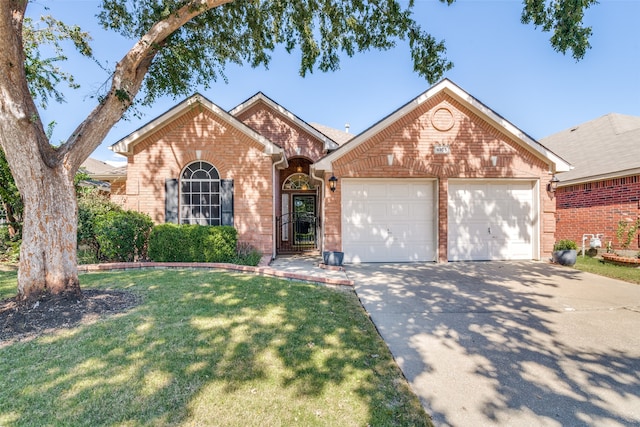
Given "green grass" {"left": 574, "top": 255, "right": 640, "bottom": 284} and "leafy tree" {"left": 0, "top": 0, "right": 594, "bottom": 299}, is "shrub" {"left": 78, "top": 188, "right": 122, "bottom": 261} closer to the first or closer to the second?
"leafy tree" {"left": 0, "top": 0, "right": 594, "bottom": 299}

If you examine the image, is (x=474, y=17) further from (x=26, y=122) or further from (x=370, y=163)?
(x=26, y=122)

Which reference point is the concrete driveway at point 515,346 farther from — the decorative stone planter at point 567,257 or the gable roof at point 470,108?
the gable roof at point 470,108

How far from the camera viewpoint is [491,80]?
11.0 meters

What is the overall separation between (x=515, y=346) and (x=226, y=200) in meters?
8.19

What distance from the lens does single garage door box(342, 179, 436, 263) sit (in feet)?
31.1

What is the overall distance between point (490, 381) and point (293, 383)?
1.92 m

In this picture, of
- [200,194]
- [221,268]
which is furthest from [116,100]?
[200,194]

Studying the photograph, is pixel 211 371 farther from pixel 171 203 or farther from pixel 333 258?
pixel 171 203

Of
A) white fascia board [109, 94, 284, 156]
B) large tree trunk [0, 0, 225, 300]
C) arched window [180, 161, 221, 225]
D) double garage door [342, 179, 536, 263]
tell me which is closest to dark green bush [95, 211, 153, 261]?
arched window [180, 161, 221, 225]

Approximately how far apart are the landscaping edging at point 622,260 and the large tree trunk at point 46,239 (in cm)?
1383

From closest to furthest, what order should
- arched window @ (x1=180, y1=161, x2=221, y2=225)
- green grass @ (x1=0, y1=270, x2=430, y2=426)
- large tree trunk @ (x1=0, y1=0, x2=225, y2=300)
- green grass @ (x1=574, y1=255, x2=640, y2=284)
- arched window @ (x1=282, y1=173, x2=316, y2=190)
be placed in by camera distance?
green grass @ (x1=0, y1=270, x2=430, y2=426), large tree trunk @ (x1=0, y1=0, x2=225, y2=300), green grass @ (x1=574, y1=255, x2=640, y2=284), arched window @ (x1=180, y1=161, x2=221, y2=225), arched window @ (x1=282, y1=173, x2=316, y2=190)

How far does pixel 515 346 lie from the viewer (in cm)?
366

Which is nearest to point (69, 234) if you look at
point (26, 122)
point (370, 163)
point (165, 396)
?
point (26, 122)

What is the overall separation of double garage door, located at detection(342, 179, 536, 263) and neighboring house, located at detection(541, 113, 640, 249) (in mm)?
3284
